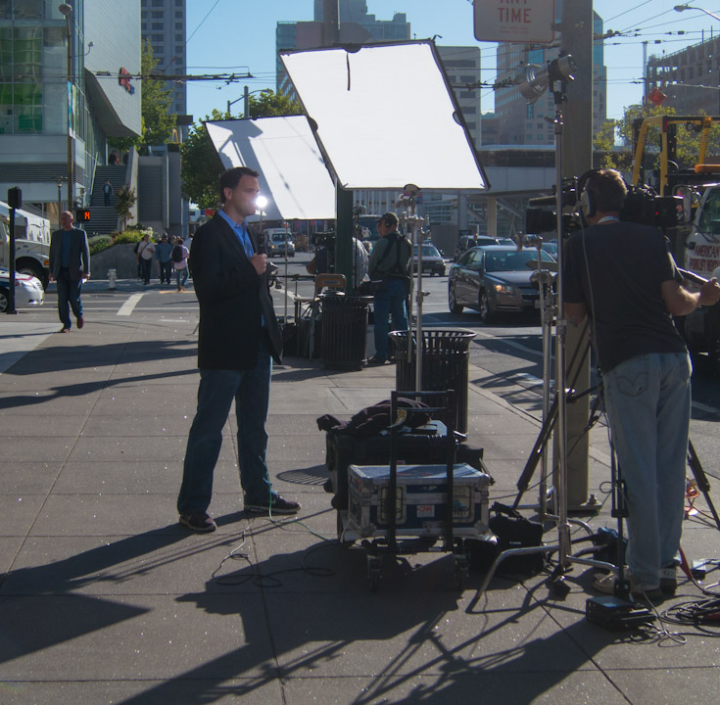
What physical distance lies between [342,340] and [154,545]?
→ 7.27 m

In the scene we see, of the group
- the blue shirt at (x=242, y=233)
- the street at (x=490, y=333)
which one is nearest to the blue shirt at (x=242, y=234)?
the blue shirt at (x=242, y=233)

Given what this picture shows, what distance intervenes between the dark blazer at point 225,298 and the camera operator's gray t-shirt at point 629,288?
6.61ft

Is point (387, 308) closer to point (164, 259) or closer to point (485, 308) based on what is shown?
point (485, 308)

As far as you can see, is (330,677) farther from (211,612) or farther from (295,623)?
(211,612)

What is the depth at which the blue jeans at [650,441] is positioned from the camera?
4.50 metres

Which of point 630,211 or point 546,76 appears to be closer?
point 630,211

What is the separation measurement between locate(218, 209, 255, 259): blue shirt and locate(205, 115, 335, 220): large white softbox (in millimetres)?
10261

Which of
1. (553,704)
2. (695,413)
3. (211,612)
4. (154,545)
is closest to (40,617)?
(211,612)

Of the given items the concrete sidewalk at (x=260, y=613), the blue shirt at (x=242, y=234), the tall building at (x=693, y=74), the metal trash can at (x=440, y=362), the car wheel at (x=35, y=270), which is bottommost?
the concrete sidewalk at (x=260, y=613)

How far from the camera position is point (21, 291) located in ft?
69.1

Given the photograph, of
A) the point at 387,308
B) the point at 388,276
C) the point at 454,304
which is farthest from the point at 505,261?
the point at 388,276

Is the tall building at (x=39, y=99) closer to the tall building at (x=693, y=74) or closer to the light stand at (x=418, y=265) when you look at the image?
the light stand at (x=418, y=265)

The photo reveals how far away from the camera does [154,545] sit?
5.40 meters

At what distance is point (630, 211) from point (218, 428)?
2.59 m
